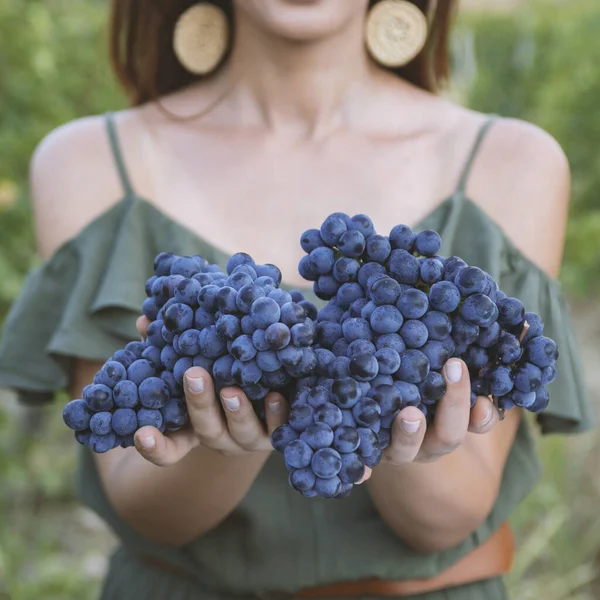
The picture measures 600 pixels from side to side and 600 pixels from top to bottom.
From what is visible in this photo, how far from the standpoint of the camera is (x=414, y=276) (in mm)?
878

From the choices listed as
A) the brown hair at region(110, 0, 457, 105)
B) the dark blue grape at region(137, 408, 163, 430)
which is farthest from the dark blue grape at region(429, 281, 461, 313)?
the brown hair at region(110, 0, 457, 105)

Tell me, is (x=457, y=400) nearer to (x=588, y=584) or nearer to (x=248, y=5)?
(x=248, y=5)

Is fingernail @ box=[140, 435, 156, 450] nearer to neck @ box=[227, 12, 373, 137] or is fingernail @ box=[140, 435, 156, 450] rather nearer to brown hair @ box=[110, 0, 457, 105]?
neck @ box=[227, 12, 373, 137]

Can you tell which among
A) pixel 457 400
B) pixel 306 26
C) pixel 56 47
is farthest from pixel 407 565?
pixel 56 47

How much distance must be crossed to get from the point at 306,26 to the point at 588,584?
7.59ft

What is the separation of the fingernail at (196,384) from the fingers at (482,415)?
12.1 inches

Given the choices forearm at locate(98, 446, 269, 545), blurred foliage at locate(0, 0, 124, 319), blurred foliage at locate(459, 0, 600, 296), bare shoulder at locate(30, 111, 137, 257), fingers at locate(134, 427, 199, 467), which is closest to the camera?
fingers at locate(134, 427, 199, 467)

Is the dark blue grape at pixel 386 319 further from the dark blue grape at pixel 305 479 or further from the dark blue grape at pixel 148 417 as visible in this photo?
the dark blue grape at pixel 148 417

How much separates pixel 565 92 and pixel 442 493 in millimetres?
2918

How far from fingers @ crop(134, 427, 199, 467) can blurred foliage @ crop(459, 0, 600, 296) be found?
2249 millimetres

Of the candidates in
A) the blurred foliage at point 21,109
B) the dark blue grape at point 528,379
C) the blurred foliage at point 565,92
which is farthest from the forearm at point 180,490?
the blurred foliage at point 565,92

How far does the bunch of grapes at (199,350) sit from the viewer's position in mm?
845

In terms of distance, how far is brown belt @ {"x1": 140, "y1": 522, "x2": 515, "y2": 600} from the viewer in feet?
4.80

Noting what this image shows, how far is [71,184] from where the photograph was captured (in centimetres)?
162
